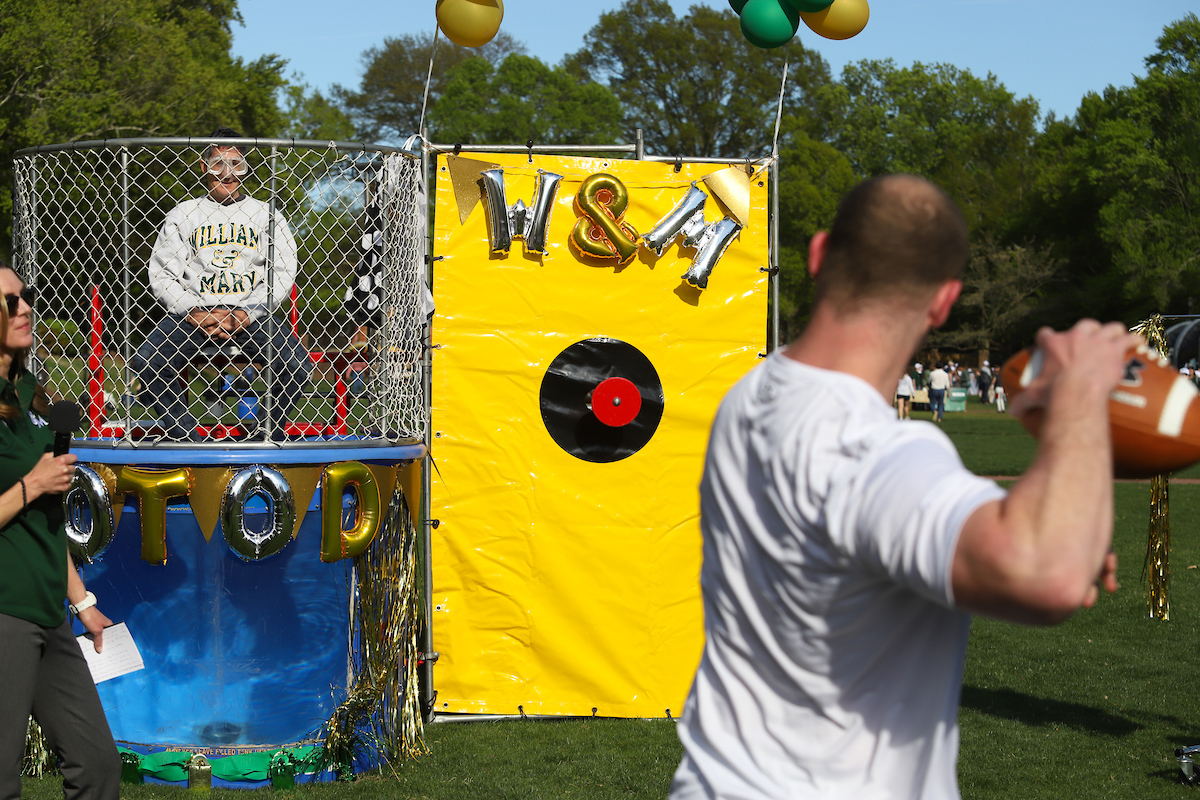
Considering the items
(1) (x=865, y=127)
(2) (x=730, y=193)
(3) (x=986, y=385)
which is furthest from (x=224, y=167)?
(1) (x=865, y=127)

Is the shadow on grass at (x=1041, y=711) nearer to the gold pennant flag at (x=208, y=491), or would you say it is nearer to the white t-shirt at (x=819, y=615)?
the gold pennant flag at (x=208, y=491)

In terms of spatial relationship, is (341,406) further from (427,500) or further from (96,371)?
(96,371)

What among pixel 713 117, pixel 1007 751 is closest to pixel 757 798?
pixel 1007 751

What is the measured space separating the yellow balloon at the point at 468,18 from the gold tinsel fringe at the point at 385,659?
228 centimetres

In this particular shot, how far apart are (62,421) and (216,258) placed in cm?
179

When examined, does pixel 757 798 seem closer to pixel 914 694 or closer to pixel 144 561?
pixel 914 694

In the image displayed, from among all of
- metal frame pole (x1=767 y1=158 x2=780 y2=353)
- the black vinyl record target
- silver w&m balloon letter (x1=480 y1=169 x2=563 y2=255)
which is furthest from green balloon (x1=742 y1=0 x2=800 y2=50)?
the black vinyl record target

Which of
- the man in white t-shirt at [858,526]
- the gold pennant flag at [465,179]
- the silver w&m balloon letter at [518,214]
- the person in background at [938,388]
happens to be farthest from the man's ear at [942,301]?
the person in background at [938,388]

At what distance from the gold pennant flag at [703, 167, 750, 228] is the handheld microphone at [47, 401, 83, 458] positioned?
145 inches

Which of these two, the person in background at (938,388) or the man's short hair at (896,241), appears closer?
the man's short hair at (896,241)

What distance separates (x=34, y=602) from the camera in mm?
3150

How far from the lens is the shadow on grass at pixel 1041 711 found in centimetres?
593

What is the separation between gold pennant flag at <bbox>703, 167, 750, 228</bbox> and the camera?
603 cm

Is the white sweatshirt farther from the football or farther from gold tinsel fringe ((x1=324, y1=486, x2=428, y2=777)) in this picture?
the football
